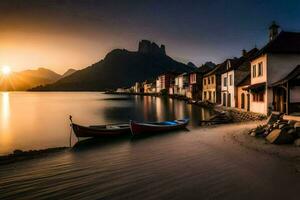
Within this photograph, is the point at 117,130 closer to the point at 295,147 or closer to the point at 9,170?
the point at 9,170

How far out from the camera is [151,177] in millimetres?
9922

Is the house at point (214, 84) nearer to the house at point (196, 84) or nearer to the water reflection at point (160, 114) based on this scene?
the water reflection at point (160, 114)

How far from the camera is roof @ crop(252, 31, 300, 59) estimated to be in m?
24.7

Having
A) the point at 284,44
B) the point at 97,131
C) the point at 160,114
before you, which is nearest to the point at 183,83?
the point at 160,114

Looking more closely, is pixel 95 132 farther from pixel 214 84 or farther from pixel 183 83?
pixel 183 83

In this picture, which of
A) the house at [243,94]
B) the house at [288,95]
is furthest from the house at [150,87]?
the house at [288,95]

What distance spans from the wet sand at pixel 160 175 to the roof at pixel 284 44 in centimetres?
1476

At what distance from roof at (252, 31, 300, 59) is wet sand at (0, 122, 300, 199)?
48.4 ft

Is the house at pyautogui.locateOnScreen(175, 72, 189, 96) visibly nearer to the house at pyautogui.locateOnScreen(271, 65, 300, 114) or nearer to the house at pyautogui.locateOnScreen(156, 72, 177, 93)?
the house at pyautogui.locateOnScreen(156, 72, 177, 93)

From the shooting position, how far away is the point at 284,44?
2586 centimetres

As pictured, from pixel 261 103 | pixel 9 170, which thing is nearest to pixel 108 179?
pixel 9 170

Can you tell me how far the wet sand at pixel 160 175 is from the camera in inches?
330

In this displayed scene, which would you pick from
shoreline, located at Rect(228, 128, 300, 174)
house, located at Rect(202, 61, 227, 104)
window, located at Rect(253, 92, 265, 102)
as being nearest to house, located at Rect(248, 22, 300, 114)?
window, located at Rect(253, 92, 265, 102)

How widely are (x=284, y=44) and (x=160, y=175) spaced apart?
2394 centimetres
